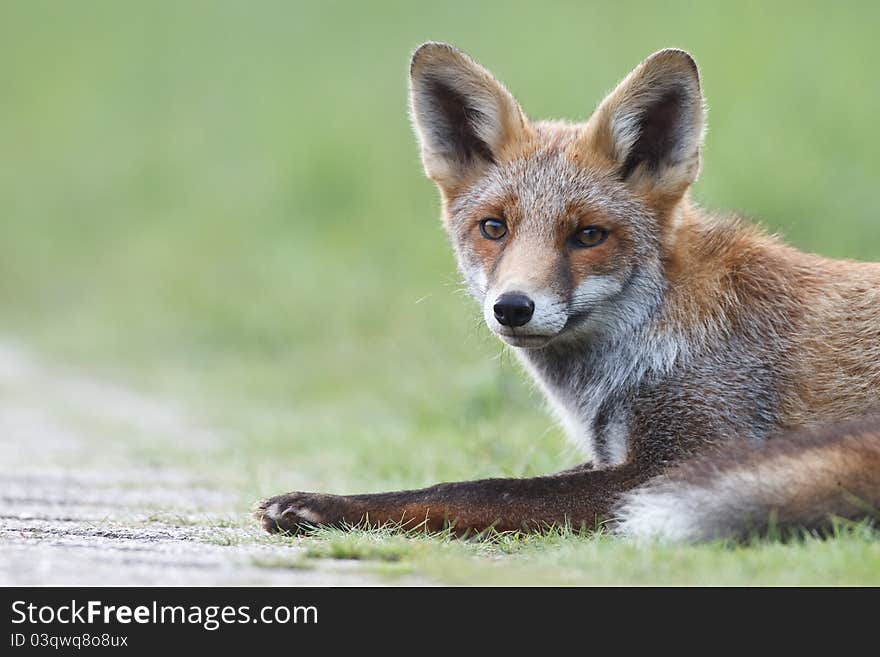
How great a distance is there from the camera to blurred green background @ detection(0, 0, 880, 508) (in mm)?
10688

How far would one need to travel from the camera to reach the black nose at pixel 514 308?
5395 millimetres

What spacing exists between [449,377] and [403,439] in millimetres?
2024

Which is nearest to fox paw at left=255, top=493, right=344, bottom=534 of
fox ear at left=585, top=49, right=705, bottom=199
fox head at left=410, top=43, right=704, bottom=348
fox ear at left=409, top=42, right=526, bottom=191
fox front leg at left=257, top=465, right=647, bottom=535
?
fox front leg at left=257, top=465, right=647, bottom=535

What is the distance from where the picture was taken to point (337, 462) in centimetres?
895

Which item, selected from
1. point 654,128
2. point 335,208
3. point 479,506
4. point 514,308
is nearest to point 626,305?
point 514,308

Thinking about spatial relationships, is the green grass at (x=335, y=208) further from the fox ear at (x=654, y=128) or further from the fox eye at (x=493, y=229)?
the fox ear at (x=654, y=128)

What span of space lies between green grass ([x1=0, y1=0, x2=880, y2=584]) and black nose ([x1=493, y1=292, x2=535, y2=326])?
101cm

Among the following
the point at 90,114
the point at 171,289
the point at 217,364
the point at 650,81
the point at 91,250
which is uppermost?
the point at 90,114

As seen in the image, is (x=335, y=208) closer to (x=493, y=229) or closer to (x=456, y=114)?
(x=456, y=114)

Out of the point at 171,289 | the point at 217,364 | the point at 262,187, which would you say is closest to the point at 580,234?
the point at 217,364

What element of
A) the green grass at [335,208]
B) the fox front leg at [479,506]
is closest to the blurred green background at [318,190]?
the green grass at [335,208]

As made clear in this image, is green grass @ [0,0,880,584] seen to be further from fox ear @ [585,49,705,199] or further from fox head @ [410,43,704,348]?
fox ear @ [585,49,705,199]
